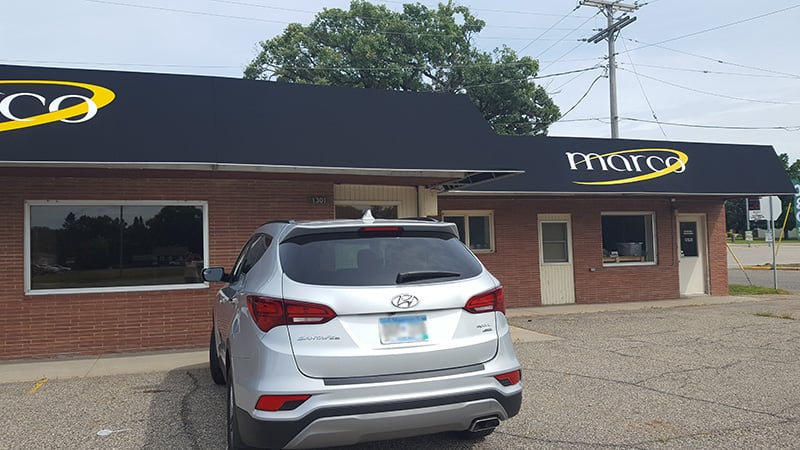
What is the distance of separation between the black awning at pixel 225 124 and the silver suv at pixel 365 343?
449 centimetres

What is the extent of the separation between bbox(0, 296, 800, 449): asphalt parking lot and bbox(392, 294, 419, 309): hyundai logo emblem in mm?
1533

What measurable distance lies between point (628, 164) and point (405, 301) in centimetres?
1140

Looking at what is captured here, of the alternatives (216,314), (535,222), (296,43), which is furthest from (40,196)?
(296,43)

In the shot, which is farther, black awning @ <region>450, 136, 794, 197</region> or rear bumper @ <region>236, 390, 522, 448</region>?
black awning @ <region>450, 136, 794, 197</region>

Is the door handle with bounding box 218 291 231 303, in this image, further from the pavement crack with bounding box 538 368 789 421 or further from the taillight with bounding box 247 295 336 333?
the pavement crack with bounding box 538 368 789 421

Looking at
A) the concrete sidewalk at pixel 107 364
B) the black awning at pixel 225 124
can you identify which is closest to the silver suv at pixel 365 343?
the concrete sidewalk at pixel 107 364

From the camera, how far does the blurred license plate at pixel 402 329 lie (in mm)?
3609

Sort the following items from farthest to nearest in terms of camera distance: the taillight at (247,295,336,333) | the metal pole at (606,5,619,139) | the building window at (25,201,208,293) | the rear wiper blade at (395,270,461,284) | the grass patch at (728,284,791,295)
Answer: the metal pole at (606,5,619,139) < the grass patch at (728,284,791,295) < the building window at (25,201,208,293) < the rear wiper blade at (395,270,461,284) < the taillight at (247,295,336,333)

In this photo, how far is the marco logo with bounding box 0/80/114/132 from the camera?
7.47 m

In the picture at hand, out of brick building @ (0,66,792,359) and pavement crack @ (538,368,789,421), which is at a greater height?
brick building @ (0,66,792,359)

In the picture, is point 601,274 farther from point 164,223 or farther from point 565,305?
point 164,223

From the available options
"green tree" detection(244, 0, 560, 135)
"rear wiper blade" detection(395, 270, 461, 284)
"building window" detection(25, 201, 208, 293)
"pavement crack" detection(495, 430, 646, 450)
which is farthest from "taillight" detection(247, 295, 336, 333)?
"green tree" detection(244, 0, 560, 135)

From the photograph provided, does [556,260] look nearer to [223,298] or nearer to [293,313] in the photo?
[223,298]

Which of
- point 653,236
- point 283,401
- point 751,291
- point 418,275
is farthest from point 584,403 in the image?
point 751,291
